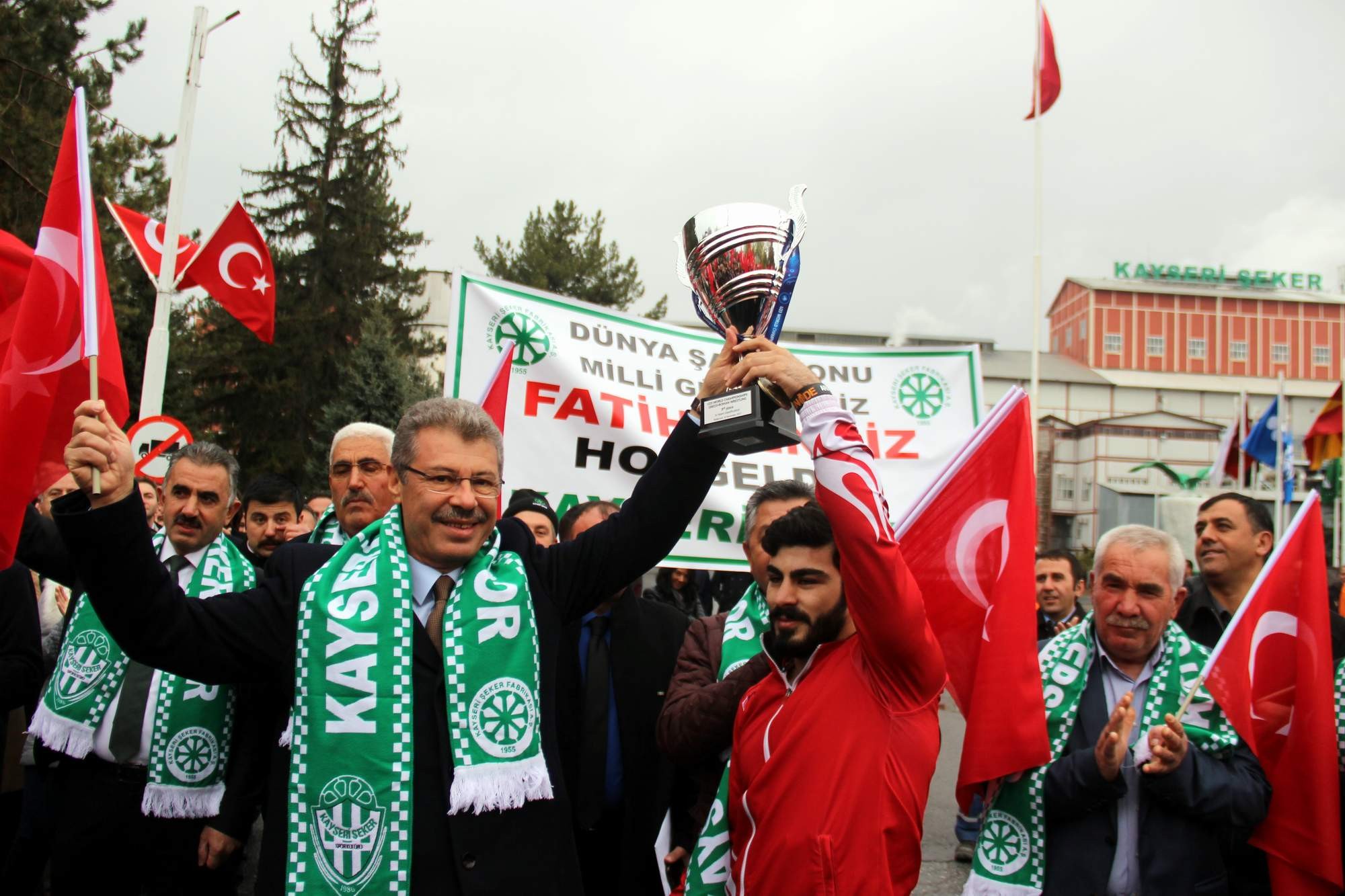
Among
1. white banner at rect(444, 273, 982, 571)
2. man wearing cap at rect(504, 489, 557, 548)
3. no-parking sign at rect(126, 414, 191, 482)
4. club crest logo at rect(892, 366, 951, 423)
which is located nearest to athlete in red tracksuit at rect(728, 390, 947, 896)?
man wearing cap at rect(504, 489, 557, 548)

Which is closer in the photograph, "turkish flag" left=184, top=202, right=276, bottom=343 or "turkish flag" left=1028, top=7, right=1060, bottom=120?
"turkish flag" left=184, top=202, right=276, bottom=343

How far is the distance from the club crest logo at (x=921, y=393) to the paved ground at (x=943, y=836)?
1.81m

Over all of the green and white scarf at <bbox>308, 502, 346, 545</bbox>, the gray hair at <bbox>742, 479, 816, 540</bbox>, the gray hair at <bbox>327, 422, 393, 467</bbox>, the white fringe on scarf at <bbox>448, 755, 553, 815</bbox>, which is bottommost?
the white fringe on scarf at <bbox>448, 755, 553, 815</bbox>

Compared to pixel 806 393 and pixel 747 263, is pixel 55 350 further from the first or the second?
pixel 806 393

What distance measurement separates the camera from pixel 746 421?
8.18 ft

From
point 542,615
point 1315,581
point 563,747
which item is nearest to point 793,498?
point 563,747

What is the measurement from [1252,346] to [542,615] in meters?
77.1

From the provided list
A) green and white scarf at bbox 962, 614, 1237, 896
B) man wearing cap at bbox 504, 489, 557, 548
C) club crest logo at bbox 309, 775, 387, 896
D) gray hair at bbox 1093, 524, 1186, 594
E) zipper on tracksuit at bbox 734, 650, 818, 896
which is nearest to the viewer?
club crest logo at bbox 309, 775, 387, 896

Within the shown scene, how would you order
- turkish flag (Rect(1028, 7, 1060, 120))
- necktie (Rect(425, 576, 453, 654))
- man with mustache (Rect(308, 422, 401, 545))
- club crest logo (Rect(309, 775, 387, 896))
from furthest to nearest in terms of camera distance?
1. turkish flag (Rect(1028, 7, 1060, 120))
2. man with mustache (Rect(308, 422, 401, 545))
3. necktie (Rect(425, 576, 453, 654))
4. club crest logo (Rect(309, 775, 387, 896))

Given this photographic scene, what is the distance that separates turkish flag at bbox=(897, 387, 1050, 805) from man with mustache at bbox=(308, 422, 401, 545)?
206 centimetres

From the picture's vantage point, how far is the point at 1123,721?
2.95 meters

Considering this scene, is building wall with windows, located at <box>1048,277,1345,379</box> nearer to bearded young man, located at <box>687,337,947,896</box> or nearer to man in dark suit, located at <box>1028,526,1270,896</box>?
man in dark suit, located at <box>1028,526,1270,896</box>

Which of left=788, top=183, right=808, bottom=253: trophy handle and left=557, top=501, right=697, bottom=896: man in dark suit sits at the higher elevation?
left=788, top=183, right=808, bottom=253: trophy handle

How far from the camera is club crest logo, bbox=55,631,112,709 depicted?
12.2 ft
